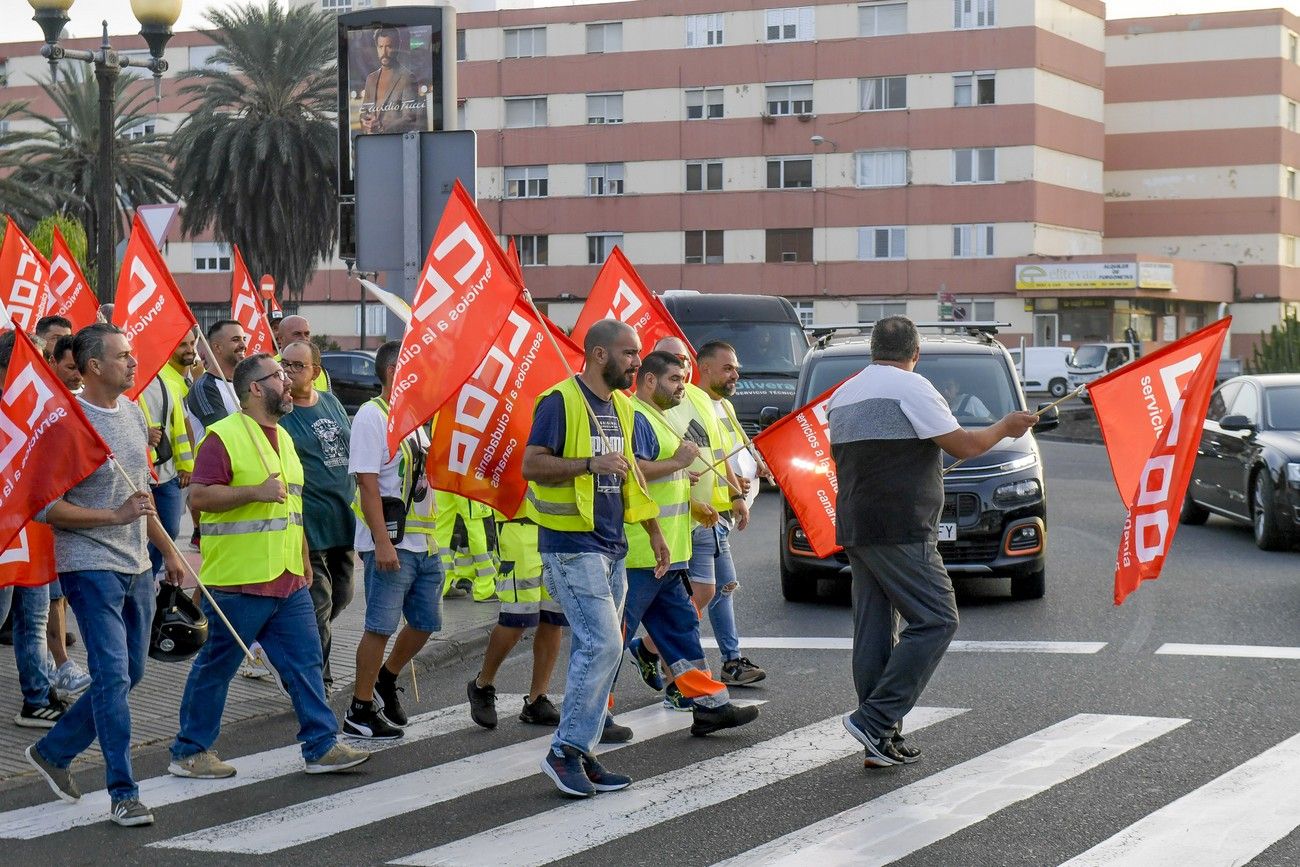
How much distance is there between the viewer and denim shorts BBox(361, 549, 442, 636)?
8031mm

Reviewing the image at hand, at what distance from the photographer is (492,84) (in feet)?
217

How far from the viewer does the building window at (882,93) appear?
6209 cm

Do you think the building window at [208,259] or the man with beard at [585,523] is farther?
the building window at [208,259]

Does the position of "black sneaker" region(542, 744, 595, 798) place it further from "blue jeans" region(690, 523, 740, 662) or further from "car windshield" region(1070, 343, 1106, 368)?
→ "car windshield" region(1070, 343, 1106, 368)

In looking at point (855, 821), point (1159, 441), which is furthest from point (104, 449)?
point (1159, 441)

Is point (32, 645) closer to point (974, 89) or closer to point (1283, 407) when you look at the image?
point (1283, 407)

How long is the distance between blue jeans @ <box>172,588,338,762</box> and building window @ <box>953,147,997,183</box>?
56.6 meters

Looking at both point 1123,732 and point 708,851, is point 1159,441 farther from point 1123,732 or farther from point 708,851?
point 708,851

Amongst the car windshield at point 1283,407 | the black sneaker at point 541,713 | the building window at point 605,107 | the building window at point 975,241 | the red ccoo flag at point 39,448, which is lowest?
the black sneaker at point 541,713

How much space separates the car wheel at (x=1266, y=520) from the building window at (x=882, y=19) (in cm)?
4908

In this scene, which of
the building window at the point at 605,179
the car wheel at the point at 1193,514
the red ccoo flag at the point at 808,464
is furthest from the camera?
the building window at the point at 605,179

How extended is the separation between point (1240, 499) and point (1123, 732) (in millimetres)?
8469

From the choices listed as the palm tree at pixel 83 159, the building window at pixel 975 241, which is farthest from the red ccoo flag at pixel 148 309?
the building window at pixel 975 241

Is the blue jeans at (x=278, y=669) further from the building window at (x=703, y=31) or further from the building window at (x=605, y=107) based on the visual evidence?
the building window at (x=605, y=107)
